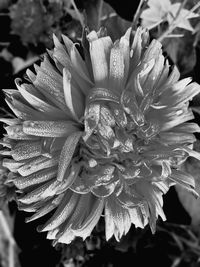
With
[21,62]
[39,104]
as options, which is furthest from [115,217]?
[21,62]

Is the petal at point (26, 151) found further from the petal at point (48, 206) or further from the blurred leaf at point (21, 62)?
the blurred leaf at point (21, 62)

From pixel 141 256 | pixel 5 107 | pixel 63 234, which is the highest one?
pixel 5 107

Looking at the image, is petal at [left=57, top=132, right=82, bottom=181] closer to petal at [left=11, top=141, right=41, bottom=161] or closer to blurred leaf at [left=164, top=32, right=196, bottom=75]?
petal at [left=11, top=141, right=41, bottom=161]

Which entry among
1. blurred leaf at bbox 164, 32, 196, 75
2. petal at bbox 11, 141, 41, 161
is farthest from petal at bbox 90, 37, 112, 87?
blurred leaf at bbox 164, 32, 196, 75

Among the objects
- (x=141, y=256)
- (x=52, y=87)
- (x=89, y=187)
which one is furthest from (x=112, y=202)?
(x=141, y=256)

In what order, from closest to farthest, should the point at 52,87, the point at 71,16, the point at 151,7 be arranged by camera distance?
the point at 52,87, the point at 151,7, the point at 71,16

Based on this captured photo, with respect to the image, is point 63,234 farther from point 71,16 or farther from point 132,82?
point 71,16
